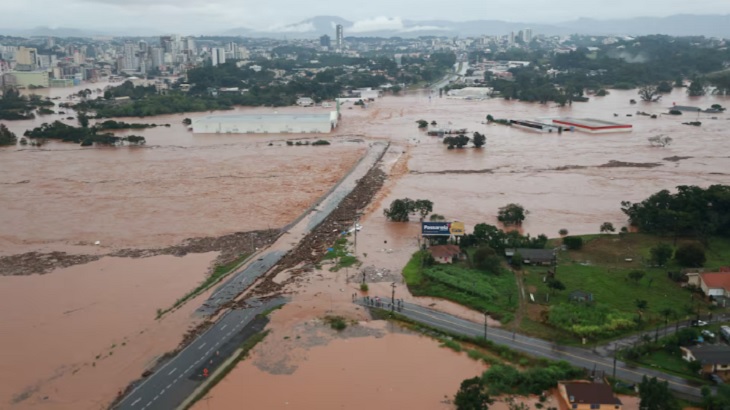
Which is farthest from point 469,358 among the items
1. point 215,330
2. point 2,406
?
point 2,406

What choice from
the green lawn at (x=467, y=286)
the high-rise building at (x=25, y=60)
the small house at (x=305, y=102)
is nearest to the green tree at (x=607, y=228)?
the green lawn at (x=467, y=286)

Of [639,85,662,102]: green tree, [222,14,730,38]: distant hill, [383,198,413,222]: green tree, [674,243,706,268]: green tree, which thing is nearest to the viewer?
[674,243,706,268]: green tree

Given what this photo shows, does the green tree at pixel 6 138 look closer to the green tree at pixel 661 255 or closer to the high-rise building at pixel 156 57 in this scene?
the green tree at pixel 661 255

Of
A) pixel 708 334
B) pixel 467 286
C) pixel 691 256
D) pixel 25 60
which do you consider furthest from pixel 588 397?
pixel 25 60

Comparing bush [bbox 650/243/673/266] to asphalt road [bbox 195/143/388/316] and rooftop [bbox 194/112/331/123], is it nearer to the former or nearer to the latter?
asphalt road [bbox 195/143/388/316]

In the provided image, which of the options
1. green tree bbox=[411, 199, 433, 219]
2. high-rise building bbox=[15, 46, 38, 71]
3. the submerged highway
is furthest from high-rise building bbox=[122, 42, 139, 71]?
the submerged highway
